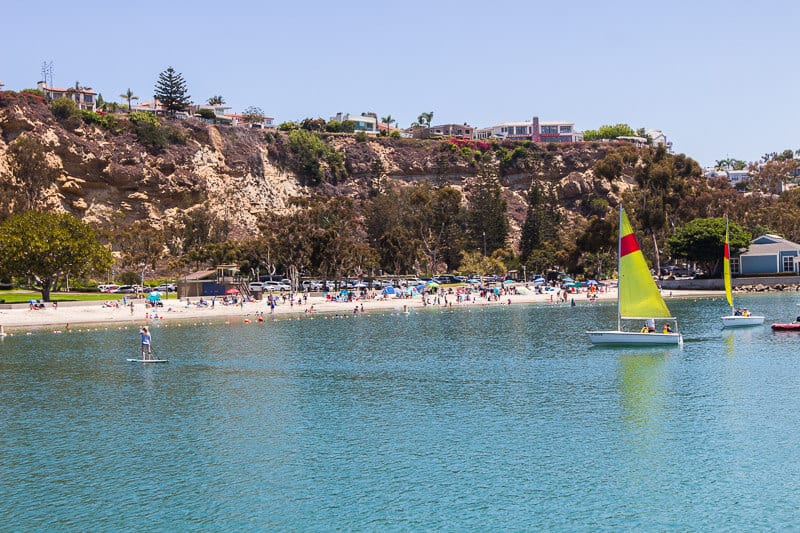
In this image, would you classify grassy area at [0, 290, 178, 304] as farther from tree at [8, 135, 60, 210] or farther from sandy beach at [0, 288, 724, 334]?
tree at [8, 135, 60, 210]

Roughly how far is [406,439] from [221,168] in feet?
400

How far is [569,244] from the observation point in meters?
131

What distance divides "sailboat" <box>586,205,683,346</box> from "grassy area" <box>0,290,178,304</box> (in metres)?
62.6

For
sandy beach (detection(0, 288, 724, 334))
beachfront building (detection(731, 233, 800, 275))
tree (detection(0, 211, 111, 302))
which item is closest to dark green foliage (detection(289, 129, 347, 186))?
sandy beach (detection(0, 288, 724, 334))

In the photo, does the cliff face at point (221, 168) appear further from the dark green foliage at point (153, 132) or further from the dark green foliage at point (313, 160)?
the dark green foliage at point (313, 160)

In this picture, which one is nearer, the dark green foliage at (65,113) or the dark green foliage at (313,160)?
the dark green foliage at (65,113)

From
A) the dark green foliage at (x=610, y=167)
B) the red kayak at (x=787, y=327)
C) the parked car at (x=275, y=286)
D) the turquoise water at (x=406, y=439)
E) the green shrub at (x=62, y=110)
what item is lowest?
the turquoise water at (x=406, y=439)

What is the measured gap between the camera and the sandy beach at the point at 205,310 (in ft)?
248

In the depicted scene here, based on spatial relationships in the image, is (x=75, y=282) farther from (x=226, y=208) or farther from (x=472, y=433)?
(x=472, y=433)

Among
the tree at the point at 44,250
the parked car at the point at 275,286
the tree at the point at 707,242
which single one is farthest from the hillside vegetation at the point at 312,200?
the tree at the point at 44,250

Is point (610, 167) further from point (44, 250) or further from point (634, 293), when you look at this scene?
point (44, 250)

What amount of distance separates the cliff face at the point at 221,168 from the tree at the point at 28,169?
2118 mm

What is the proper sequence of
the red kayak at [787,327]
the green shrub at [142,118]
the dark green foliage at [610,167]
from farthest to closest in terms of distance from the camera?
the green shrub at [142,118] → the dark green foliage at [610,167] → the red kayak at [787,327]

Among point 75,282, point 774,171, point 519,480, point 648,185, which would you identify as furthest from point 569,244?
point 519,480
